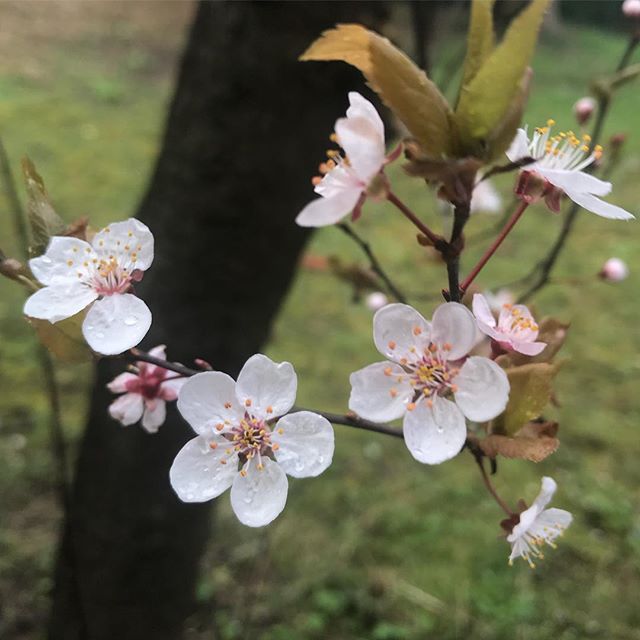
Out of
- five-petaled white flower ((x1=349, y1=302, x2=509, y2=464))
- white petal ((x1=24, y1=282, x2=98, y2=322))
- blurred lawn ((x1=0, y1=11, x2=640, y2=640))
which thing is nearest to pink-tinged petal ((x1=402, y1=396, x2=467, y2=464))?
five-petaled white flower ((x1=349, y1=302, x2=509, y2=464))

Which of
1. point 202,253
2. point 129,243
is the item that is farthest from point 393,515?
point 129,243

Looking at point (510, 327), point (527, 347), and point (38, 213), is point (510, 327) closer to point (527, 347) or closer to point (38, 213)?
point (527, 347)

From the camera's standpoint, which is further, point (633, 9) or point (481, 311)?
point (633, 9)

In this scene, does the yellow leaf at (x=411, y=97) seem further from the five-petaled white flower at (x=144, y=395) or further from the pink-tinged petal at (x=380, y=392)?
the five-petaled white flower at (x=144, y=395)

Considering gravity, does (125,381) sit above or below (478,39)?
below

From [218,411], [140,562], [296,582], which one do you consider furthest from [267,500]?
[296,582]

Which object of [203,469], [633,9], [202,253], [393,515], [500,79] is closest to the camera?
[500,79]

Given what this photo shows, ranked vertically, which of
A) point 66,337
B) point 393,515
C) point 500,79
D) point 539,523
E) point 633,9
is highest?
point 500,79
